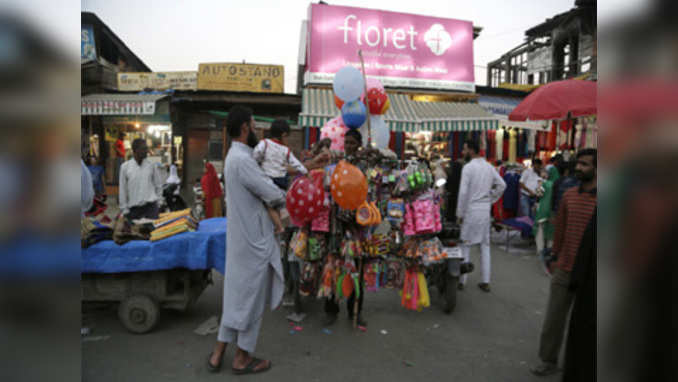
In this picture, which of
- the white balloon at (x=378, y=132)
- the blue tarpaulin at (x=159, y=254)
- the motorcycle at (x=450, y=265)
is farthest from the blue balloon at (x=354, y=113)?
the blue tarpaulin at (x=159, y=254)

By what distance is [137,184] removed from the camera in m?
5.26

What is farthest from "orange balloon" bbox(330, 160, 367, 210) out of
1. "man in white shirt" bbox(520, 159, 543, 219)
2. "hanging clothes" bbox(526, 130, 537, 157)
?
"hanging clothes" bbox(526, 130, 537, 157)

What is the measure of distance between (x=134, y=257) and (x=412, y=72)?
33.0 feet

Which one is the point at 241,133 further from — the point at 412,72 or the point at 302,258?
the point at 412,72

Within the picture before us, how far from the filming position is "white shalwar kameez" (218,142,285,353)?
290 centimetres

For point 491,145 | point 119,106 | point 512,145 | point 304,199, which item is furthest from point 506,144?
point 119,106

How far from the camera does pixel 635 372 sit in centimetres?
83

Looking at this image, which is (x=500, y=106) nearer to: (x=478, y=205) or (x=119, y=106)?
(x=478, y=205)

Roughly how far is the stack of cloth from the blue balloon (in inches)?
79.6

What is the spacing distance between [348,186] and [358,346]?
1.51 metres

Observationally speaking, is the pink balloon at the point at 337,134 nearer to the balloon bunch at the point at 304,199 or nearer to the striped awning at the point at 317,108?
the balloon bunch at the point at 304,199

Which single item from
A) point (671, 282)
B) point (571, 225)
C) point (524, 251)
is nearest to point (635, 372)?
point (671, 282)

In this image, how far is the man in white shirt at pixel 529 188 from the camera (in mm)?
8391

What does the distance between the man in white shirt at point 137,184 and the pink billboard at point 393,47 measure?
6549mm
